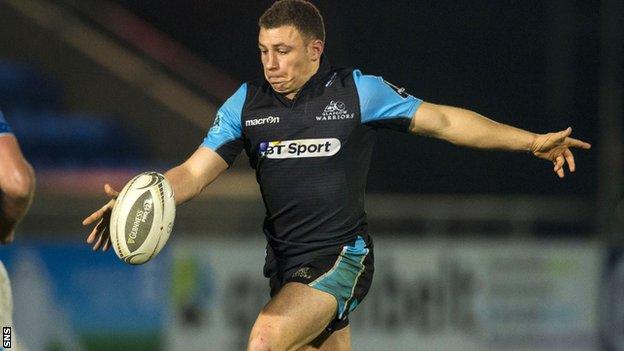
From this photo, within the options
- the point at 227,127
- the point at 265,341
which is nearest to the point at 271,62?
the point at 227,127

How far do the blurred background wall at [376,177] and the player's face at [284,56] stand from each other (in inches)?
170

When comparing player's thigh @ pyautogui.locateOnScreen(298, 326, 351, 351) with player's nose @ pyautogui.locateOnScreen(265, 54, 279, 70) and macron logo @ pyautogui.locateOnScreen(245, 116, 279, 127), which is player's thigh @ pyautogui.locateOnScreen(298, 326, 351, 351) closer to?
macron logo @ pyautogui.locateOnScreen(245, 116, 279, 127)

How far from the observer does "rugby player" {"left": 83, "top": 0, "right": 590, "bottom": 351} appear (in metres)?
5.32

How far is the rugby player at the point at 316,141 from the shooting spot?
532cm

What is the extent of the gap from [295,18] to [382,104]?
0.56 metres

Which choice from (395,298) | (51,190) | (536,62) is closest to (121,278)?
(51,190)

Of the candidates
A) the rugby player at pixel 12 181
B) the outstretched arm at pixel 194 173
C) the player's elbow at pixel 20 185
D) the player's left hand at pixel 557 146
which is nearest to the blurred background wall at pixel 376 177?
the outstretched arm at pixel 194 173

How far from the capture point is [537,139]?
17.6ft

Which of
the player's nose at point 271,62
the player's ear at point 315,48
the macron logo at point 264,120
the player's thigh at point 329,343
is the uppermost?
the player's ear at point 315,48

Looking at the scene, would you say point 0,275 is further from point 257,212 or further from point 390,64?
point 390,64

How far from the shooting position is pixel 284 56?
5312 mm

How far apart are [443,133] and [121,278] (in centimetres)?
457
